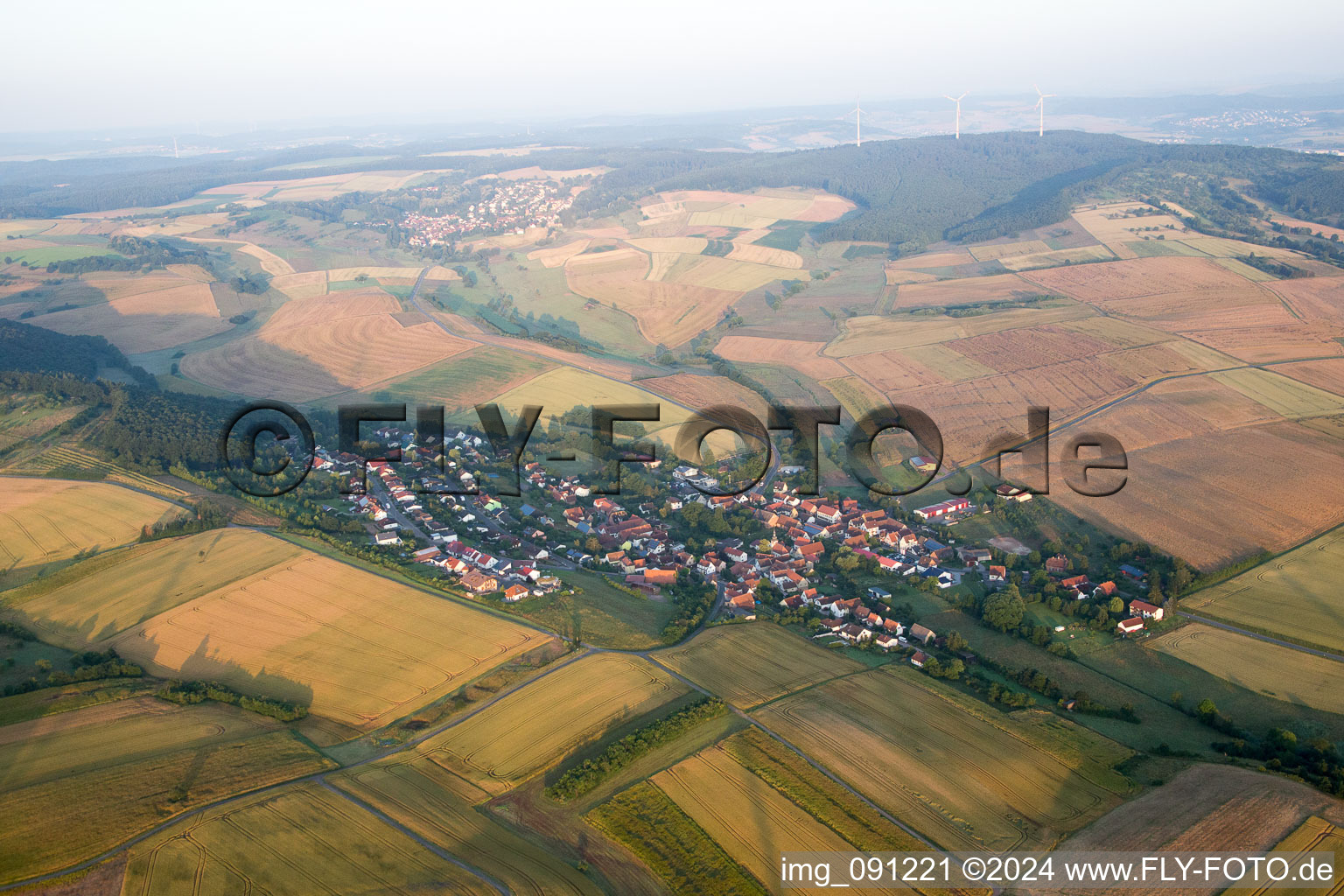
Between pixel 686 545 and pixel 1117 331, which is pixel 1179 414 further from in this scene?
pixel 686 545

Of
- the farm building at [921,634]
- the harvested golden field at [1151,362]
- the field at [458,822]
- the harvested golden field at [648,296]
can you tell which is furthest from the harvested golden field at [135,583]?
the harvested golden field at [1151,362]

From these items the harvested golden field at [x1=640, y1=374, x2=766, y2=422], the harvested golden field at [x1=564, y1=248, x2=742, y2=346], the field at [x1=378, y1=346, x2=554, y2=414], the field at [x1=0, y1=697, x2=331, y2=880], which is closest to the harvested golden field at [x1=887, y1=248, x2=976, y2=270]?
the harvested golden field at [x1=564, y1=248, x2=742, y2=346]

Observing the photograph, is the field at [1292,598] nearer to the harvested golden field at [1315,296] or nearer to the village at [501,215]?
the harvested golden field at [1315,296]

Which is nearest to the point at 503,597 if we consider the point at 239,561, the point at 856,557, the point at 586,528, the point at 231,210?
the point at 586,528

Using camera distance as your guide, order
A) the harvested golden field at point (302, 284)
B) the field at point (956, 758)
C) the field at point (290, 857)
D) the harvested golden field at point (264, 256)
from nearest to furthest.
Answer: the field at point (290, 857) → the field at point (956, 758) → the harvested golden field at point (302, 284) → the harvested golden field at point (264, 256)

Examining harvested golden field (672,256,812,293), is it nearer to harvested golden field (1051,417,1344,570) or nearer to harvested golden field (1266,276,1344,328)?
harvested golden field (1266,276,1344,328)

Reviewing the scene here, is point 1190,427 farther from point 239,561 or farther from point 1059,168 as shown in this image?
point 1059,168

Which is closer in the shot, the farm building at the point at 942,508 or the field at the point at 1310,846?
the field at the point at 1310,846
